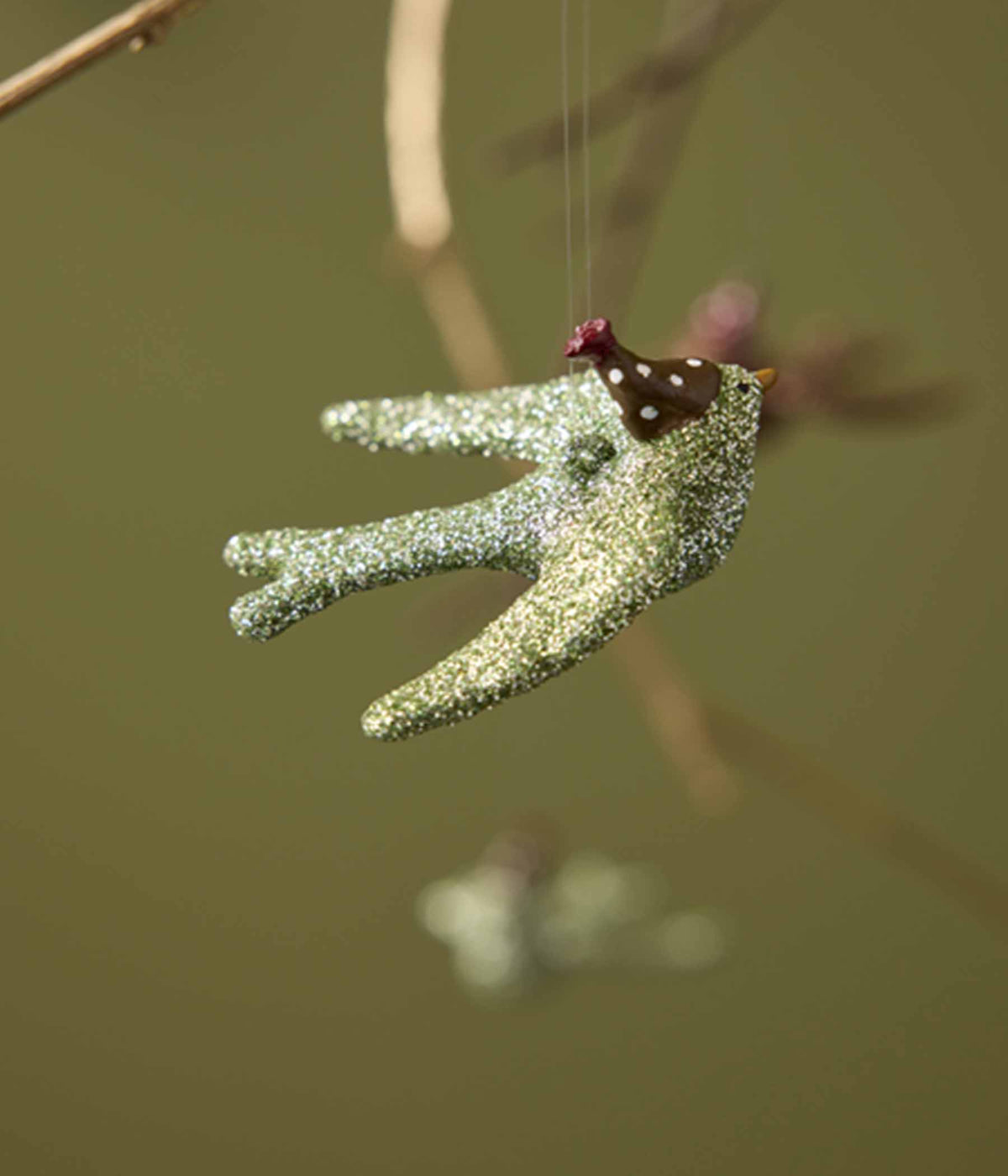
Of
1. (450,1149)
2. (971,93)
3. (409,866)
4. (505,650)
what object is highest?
(971,93)

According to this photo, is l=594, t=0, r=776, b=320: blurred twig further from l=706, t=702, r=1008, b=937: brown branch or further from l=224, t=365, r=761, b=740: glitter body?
l=706, t=702, r=1008, b=937: brown branch

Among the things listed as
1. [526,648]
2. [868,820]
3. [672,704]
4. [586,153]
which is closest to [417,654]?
[672,704]

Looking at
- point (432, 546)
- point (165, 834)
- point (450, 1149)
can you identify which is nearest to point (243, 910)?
point (165, 834)

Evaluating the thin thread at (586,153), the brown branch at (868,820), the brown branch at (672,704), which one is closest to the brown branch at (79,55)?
the thin thread at (586,153)

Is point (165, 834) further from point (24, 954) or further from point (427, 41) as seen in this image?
point (427, 41)

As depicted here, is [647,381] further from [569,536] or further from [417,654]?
[417,654]

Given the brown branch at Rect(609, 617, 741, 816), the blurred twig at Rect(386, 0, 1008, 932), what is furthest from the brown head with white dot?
the brown branch at Rect(609, 617, 741, 816)
